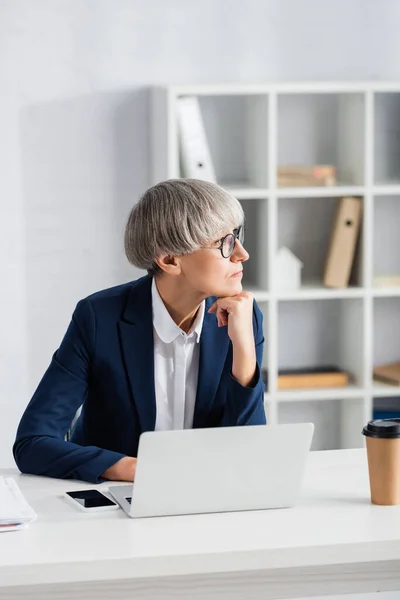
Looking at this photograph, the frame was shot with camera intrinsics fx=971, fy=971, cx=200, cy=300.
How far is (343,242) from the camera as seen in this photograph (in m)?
3.86

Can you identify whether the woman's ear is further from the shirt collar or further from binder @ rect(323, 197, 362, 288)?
binder @ rect(323, 197, 362, 288)

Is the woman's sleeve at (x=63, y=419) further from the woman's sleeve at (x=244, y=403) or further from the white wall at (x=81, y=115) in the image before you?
the white wall at (x=81, y=115)

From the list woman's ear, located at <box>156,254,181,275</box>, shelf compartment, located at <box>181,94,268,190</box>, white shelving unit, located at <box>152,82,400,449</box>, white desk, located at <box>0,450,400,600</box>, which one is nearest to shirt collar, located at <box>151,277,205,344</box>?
woman's ear, located at <box>156,254,181,275</box>

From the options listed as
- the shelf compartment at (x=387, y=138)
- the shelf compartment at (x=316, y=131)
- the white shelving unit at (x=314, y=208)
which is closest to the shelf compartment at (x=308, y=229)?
the white shelving unit at (x=314, y=208)

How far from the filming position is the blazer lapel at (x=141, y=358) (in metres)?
2.20

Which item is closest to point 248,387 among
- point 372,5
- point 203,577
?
point 203,577

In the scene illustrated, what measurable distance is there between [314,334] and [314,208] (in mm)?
537

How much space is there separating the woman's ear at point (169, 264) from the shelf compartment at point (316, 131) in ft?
6.38

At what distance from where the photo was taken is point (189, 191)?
2131 millimetres

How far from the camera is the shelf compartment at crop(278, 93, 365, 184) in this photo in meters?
3.99

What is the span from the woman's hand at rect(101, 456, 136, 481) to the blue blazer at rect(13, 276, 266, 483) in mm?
163

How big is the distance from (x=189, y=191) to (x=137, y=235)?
16 cm

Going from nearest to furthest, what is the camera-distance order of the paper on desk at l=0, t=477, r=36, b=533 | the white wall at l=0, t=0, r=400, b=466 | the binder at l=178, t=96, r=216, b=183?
the paper on desk at l=0, t=477, r=36, b=533
the binder at l=178, t=96, r=216, b=183
the white wall at l=0, t=0, r=400, b=466

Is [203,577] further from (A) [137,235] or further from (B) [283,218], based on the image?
(B) [283,218]
